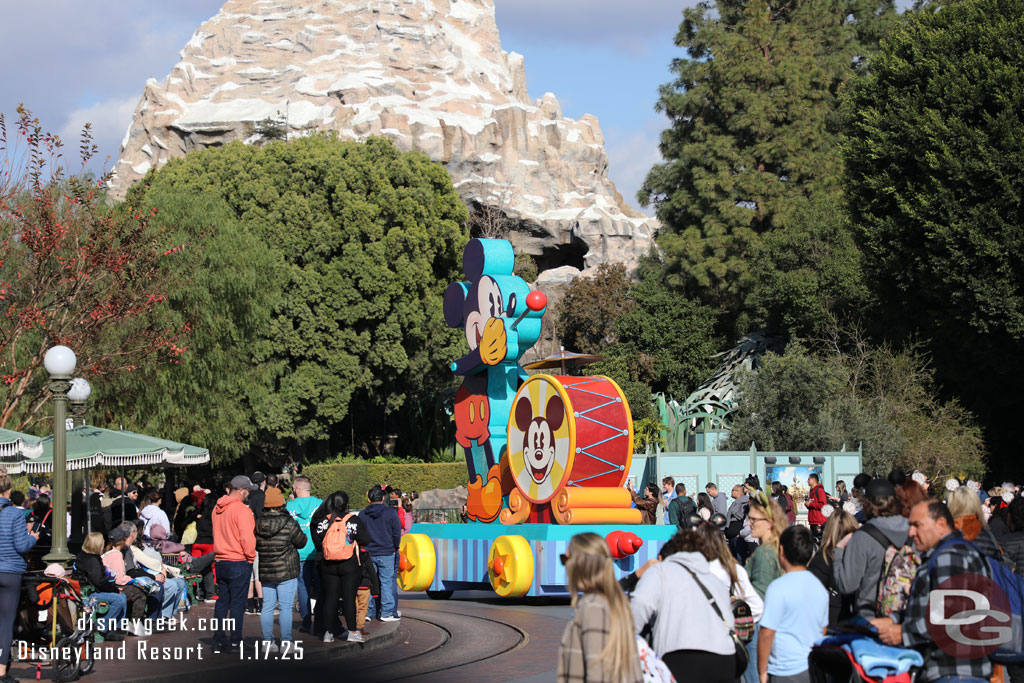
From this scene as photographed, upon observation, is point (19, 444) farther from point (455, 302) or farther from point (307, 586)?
point (455, 302)

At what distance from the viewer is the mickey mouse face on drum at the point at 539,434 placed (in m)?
15.7

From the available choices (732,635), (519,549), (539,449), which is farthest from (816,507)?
(732,635)

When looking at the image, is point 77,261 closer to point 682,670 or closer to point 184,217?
point 184,217

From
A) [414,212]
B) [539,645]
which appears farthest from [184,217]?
[539,645]

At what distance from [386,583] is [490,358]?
→ 16.0 feet

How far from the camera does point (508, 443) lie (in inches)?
664

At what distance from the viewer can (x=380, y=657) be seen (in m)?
11.4

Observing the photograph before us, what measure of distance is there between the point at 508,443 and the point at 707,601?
11145 millimetres

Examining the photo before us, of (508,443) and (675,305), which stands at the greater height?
(675,305)

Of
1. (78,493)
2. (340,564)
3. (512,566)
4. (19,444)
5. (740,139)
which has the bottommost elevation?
(512,566)

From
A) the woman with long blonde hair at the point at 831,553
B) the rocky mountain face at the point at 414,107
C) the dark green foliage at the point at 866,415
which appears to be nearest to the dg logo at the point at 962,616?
the woman with long blonde hair at the point at 831,553

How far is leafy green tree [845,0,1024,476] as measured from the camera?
95.2ft

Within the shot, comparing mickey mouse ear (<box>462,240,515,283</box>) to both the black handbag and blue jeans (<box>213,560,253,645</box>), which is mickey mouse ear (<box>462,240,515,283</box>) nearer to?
blue jeans (<box>213,560,253,645</box>)

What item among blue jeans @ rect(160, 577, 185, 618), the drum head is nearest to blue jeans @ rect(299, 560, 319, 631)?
blue jeans @ rect(160, 577, 185, 618)
